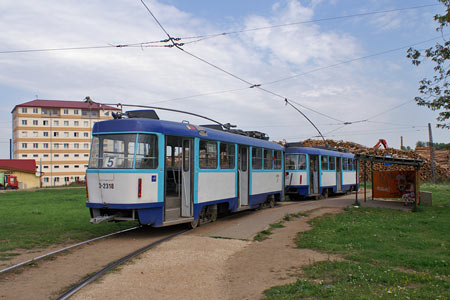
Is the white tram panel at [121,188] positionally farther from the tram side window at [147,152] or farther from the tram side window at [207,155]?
the tram side window at [207,155]

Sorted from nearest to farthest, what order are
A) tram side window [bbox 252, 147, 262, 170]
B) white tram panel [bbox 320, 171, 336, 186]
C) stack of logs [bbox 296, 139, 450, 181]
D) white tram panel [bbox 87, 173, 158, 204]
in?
white tram panel [bbox 87, 173, 158, 204] → tram side window [bbox 252, 147, 262, 170] → white tram panel [bbox 320, 171, 336, 186] → stack of logs [bbox 296, 139, 450, 181]

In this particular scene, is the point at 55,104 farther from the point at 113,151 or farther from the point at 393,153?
the point at 113,151

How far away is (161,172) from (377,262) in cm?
545

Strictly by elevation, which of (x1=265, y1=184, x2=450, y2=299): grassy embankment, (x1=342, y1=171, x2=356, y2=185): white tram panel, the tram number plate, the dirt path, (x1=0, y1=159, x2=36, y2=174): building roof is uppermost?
(x1=0, y1=159, x2=36, y2=174): building roof

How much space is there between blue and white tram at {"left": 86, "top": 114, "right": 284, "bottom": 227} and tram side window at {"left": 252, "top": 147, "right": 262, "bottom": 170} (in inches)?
44.5

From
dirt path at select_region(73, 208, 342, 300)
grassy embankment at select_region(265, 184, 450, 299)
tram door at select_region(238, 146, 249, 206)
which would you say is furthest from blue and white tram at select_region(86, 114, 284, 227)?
grassy embankment at select_region(265, 184, 450, 299)

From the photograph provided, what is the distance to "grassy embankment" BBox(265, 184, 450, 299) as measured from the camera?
5559 mm

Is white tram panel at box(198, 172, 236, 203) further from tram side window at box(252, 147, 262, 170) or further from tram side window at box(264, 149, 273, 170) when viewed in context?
tram side window at box(264, 149, 273, 170)

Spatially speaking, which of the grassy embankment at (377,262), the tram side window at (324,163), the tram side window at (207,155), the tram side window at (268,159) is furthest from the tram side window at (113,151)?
the tram side window at (324,163)

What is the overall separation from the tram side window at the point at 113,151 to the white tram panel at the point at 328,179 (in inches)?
602

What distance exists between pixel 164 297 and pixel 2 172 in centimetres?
5969

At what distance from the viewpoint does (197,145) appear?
11.5m

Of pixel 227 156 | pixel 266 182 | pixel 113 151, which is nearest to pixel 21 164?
pixel 266 182

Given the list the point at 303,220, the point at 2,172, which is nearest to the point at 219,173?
the point at 303,220
